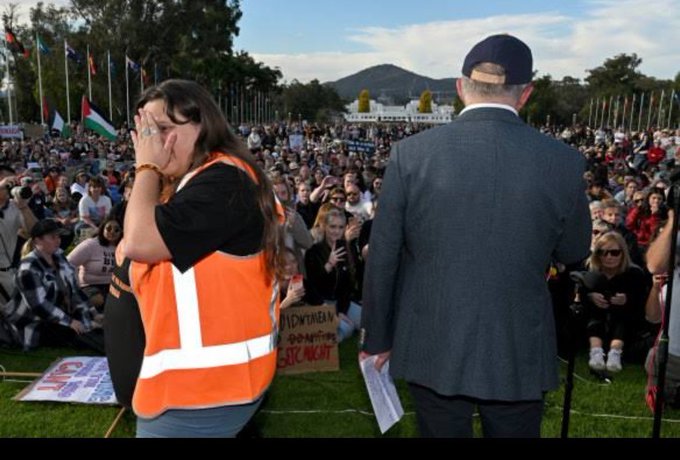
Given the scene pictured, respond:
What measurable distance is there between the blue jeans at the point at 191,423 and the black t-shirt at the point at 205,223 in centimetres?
18

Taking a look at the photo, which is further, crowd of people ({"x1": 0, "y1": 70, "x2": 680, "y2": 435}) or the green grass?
the green grass

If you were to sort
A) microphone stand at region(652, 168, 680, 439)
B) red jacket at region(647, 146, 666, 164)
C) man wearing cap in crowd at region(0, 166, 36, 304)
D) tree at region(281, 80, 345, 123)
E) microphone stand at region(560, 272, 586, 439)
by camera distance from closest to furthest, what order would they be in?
microphone stand at region(652, 168, 680, 439) < microphone stand at region(560, 272, 586, 439) < man wearing cap in crowd at region(0, 166, 36, 304) < red jacket at region(647, 146, 666, 164) < tree at region(281, 80, 345, 123)

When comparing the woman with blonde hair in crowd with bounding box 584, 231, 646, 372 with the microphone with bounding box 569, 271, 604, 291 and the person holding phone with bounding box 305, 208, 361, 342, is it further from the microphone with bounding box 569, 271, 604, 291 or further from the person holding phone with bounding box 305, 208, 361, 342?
the microphone with bounding box 569, 271, 604, 291

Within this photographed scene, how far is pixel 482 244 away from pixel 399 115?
432 feet

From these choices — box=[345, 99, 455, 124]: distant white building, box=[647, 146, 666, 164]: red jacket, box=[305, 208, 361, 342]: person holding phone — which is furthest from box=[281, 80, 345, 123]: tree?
box=[305, 208, 361, 342]: person holding phone

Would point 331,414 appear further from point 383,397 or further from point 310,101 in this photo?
point 310,101

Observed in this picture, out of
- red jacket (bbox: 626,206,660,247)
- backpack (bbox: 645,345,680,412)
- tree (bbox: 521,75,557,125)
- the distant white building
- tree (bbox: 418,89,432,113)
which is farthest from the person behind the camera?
tree (bbox: 418,89,432,113)

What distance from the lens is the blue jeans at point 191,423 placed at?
1.87 metres

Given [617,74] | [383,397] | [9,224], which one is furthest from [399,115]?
[383,397]

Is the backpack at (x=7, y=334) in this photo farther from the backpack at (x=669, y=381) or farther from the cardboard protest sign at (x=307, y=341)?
the backpack at (x=669, y=381)

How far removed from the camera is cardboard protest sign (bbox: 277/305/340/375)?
568cm

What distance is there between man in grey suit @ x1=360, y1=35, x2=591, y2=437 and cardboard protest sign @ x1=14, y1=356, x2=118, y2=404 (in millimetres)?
3235

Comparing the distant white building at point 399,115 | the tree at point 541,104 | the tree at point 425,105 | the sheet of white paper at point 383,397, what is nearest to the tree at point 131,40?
the tree at point 541,104

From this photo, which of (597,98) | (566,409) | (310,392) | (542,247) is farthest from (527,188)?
(597,98)
